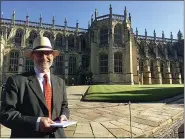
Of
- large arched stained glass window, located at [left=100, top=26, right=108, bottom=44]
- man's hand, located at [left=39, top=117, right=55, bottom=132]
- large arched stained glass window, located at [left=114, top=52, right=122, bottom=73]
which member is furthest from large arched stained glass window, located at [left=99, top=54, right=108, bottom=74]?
man's hand, located at [left=39, top=117, right=55, bottom=132]

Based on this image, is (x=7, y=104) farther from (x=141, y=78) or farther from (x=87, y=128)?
(x=141, y=78)

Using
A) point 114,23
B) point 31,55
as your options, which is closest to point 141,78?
point 114,23

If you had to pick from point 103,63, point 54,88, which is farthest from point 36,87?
point 103,63

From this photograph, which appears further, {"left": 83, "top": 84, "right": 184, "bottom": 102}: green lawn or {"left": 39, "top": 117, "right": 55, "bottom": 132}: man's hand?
{"left": 83, "top": 84, "right": 184, "bottom": 102}: green lawn

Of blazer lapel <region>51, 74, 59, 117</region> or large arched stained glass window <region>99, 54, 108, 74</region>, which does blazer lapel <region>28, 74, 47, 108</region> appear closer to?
blazer lapel <region>51, 74, 59, 117</region>

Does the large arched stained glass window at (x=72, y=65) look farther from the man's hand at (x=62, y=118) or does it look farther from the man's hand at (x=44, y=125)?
the man's hand at (x=44, y=125)

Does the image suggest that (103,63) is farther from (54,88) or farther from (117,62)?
(54,88)

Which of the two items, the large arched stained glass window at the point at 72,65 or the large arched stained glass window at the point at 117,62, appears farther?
the large arched stained glass window at the point at 72,65

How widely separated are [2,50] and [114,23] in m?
18.8

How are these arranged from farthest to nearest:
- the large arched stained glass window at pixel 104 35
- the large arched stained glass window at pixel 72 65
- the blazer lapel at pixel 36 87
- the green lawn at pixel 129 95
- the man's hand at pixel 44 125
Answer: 1. the large arched stained glass window at pixel 72 65
2. the large arched stained glass window at pixel 104 35
3. the green lawn at pixel 129 95
4. the blazer lapel at pixel 36 87
5. the man's hand at pixel 44 125

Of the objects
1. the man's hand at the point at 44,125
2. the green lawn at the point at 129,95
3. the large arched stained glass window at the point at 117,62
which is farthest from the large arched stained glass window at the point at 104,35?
the man's hand at the point at 44,125

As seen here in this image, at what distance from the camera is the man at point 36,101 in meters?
2.13

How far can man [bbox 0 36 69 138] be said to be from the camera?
6.99 ft

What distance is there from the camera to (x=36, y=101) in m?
2.31
